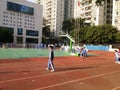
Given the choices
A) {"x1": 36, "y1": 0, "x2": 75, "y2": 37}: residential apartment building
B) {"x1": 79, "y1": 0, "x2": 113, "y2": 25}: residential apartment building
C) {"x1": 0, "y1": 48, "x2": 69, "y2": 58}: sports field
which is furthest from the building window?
{"x1": 0, "y1": 48, "x2": 69, "y2": 58}: sports field

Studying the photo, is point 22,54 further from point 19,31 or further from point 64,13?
point 64,13

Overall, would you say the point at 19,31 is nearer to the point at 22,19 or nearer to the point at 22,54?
the point at 22,19

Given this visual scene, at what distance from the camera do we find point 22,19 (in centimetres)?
9375

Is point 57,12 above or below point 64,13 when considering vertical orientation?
below

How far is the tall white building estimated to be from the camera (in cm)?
8750

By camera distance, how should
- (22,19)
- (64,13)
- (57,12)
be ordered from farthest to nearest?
(64,13) → (57,12) → (22,19)

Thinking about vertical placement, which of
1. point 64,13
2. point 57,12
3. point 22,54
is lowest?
point 22,54

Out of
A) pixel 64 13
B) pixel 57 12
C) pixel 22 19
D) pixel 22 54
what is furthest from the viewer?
pixel 64 13

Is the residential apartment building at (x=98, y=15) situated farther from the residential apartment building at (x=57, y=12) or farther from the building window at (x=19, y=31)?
the building window at (x=19, y=31)

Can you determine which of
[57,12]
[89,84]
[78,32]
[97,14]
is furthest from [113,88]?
[57,12]

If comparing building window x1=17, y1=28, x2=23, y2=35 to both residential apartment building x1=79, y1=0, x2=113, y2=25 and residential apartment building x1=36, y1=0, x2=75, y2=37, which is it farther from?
residential apartment building x1=36, y1=0, x2=75, y2=37

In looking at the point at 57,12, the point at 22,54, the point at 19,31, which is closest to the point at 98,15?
the point at 19,31

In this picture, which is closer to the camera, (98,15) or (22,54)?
(22,54)

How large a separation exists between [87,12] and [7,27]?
32.9 metres
